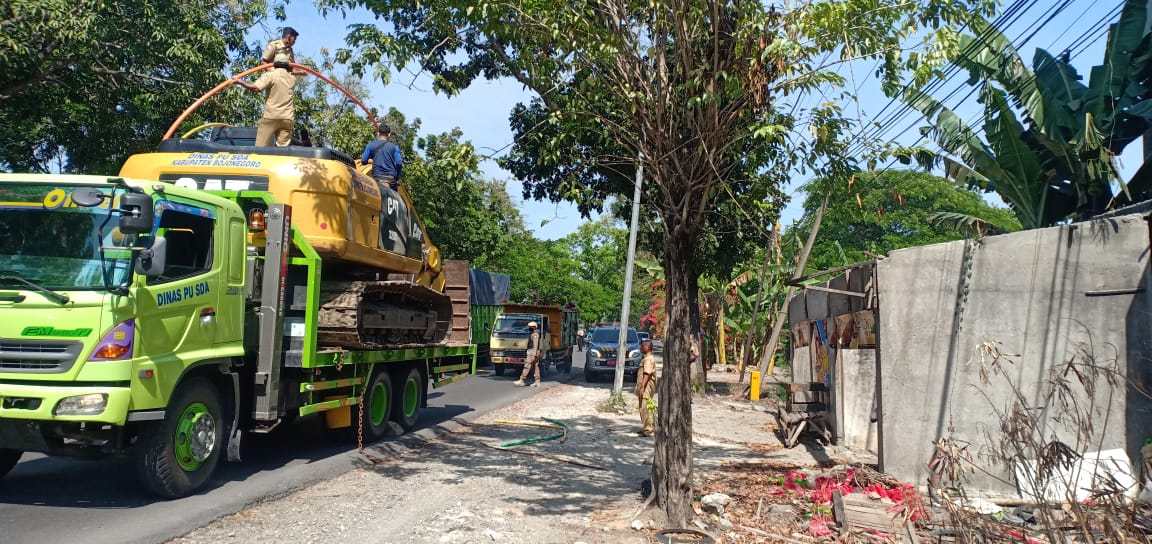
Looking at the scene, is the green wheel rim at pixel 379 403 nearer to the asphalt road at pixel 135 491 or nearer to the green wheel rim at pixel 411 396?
the asphalt road at pixel 135 491

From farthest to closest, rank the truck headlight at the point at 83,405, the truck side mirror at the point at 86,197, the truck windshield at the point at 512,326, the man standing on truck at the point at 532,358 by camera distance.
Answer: the truck windshield at the point at 512,326
the man standing on truck at the point at 532,358
the truck side mirror at the point at 86,197
the truck headlight at the point at 83,405

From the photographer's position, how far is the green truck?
5.76 meters

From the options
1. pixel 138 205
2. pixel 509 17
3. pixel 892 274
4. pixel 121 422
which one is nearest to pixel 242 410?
pixel 121 422

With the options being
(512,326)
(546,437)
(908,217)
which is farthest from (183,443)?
Answer: (908,217)

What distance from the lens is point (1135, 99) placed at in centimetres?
1695

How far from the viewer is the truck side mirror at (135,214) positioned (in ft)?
18.9

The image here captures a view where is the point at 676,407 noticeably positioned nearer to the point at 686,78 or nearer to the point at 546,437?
the point at 686,78

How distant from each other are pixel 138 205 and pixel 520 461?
5.11m

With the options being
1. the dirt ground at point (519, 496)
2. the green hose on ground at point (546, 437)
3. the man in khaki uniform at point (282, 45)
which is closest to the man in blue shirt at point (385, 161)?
the man in khaki uniform at point (282, 45)

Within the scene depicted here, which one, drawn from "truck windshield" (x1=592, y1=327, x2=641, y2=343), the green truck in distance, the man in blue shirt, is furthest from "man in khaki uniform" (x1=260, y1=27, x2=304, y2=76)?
"truck windshield" (x1=592, y1=327, x2=641, y2=343)

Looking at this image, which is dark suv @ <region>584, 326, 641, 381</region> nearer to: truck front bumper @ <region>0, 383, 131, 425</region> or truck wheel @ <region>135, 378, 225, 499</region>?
truck wheel @ <region>135, 378, 225, 499</region>

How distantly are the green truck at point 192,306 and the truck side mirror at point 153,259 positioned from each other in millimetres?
17

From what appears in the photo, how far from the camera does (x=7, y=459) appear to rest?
264 inches

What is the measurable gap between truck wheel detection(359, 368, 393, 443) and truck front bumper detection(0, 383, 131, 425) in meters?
4.15
